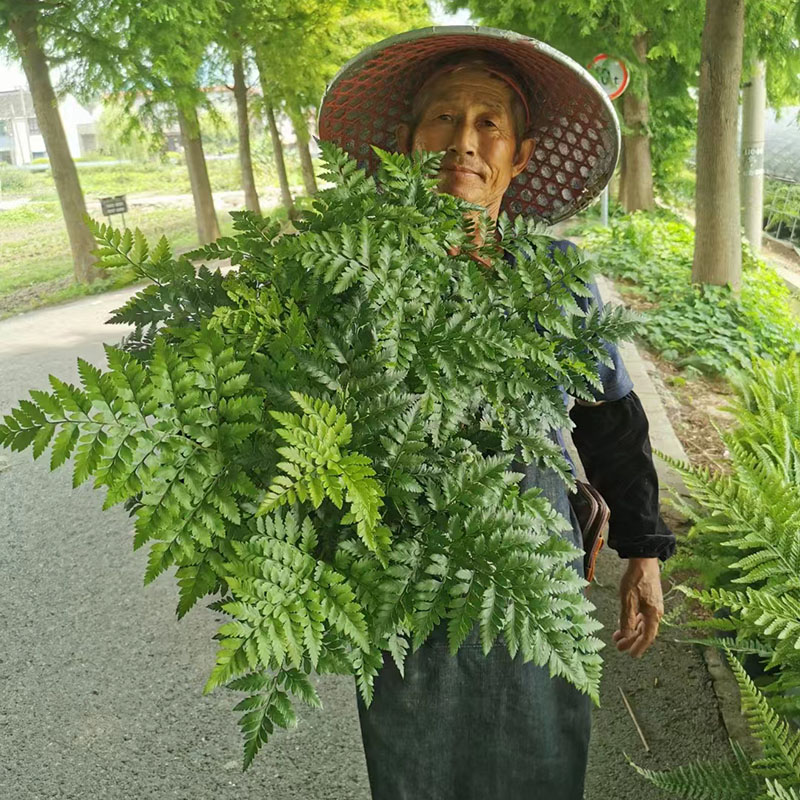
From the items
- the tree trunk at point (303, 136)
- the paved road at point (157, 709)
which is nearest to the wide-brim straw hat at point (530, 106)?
the paved road at point (157, 709)

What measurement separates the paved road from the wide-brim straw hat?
197cm

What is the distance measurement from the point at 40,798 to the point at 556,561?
252 cm

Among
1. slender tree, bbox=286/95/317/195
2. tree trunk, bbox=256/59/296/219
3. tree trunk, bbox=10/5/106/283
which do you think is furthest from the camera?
tree trunk, bbox=256/59/296/219

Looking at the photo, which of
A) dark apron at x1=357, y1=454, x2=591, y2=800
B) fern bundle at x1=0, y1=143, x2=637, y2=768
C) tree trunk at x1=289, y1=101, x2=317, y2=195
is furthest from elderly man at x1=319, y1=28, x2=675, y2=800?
tree trunk at x1=289, y1=101, x2=317, y2=195

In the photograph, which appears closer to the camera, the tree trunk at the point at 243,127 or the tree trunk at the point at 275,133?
the tree trunk at the point at 243,127

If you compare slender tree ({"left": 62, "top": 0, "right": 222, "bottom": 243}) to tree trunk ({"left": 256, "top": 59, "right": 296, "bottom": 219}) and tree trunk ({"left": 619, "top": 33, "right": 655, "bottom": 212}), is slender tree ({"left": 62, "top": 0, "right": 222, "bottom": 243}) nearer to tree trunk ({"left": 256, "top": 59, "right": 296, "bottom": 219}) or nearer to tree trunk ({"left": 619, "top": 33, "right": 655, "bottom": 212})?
tree trunk ({"left": 256, "top": 59, "right": 296, "bottom": 219})

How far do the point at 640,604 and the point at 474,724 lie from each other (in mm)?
792

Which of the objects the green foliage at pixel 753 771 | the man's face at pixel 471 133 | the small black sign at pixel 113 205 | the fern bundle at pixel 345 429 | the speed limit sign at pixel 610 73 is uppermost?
the speed limit sign at pixel 610 73

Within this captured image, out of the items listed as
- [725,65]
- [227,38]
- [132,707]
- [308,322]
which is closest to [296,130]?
[227,38]

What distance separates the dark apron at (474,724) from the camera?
1.56 metres

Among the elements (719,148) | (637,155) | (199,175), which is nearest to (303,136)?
(199,175)

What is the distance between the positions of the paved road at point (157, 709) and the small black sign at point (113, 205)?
476 inches

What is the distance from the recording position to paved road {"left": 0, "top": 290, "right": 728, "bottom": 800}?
9.20ft

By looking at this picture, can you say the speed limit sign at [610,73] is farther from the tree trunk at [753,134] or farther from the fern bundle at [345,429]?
the fern bundle at [345,429]
